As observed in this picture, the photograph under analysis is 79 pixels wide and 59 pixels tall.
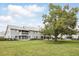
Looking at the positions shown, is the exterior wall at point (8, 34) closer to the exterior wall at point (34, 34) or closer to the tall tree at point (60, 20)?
the exterior wall at point (34, 34)

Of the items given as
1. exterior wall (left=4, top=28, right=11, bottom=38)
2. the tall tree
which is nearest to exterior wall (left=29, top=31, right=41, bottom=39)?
the tall tree

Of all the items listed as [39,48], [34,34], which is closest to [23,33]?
[34,34]

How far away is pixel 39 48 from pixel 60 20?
67 centimetres

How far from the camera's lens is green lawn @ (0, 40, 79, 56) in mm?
7465

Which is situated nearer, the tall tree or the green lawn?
the green lawn

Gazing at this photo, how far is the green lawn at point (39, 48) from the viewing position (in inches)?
294

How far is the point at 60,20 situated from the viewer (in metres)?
7.66

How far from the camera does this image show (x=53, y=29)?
773 cm

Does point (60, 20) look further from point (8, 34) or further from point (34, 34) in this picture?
point (8, 34)

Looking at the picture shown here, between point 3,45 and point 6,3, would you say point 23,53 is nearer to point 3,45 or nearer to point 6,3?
point 3,45

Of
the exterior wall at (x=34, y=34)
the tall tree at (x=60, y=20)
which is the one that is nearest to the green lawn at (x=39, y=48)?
the exterior wall at (x=34, y=34)

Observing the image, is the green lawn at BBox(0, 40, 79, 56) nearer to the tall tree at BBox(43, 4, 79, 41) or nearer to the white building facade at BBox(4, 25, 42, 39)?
the white building facade at BBox(4, 25, 42, 39)

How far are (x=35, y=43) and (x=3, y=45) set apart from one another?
0.60 metres

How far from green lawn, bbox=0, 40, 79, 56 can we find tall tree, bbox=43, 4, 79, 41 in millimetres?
214
